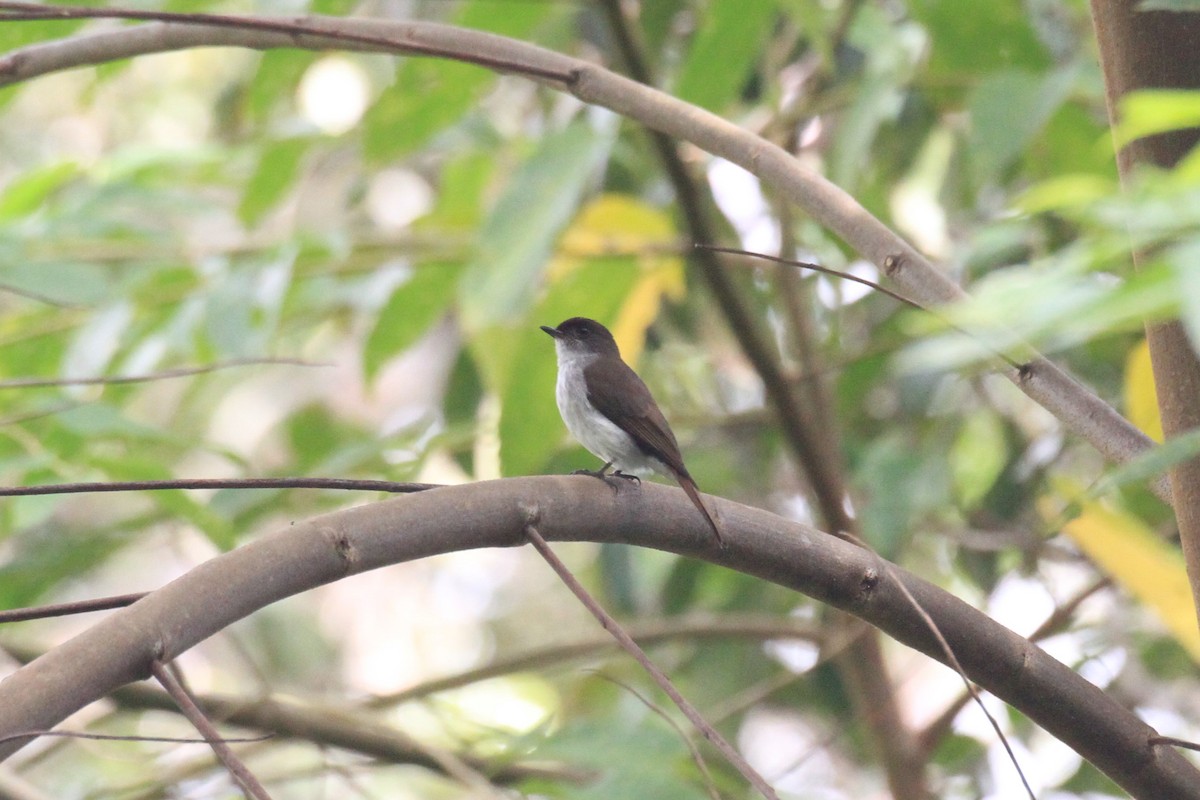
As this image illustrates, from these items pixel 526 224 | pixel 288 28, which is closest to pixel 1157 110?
pixel 288 28

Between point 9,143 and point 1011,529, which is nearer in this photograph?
point 1011,529

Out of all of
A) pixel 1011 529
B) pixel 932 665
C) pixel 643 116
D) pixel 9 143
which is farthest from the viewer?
pixel 9 143

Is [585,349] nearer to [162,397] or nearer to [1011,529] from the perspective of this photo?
[1011,529]

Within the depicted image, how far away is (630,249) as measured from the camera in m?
4.06

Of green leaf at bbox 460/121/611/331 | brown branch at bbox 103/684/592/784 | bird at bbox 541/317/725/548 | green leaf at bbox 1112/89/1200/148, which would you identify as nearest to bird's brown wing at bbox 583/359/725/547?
bird at bbox 541/317/725/548

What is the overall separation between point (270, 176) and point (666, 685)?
10.3ft

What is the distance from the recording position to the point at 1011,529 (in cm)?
472

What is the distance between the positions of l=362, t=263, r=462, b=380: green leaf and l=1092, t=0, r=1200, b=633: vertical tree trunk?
254cm

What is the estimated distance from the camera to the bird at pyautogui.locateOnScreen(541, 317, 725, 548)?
12.0 ft

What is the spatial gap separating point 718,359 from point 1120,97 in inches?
139

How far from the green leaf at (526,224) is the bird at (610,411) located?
7.3 inches

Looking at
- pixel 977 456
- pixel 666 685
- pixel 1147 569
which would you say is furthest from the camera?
pixel 977 456

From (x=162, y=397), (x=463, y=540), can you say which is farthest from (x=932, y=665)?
(x=162, y=397)

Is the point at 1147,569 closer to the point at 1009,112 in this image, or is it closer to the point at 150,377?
the point at 1009,112
